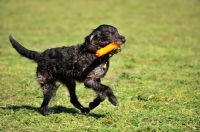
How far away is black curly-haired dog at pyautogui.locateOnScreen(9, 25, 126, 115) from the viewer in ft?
28.1

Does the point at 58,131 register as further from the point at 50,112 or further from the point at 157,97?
the point at 157,97

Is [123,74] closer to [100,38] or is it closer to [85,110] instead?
[85,110]

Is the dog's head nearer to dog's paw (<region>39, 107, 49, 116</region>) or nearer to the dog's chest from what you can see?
the dog's chest

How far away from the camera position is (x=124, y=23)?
28281mm

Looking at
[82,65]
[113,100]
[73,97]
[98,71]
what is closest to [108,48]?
[98,71]

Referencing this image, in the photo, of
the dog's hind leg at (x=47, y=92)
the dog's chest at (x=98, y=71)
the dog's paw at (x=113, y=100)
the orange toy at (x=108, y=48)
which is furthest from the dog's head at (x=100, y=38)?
the dog's hind leg at (x=47, y=92)

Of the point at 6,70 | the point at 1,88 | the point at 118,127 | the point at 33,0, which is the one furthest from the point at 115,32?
the point at 33,0

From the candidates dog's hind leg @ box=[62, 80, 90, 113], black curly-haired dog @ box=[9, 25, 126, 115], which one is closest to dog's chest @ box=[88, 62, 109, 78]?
black curly-haired dog @ box=[9, 25, 126, 115]

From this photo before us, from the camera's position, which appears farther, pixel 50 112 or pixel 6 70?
pixel 6 70

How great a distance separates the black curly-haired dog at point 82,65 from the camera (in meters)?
8.55

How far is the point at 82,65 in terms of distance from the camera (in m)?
8.66

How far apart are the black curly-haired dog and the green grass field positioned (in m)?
0.53

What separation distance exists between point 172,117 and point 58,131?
7.90 ft

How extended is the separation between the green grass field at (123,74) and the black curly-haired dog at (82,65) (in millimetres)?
530
